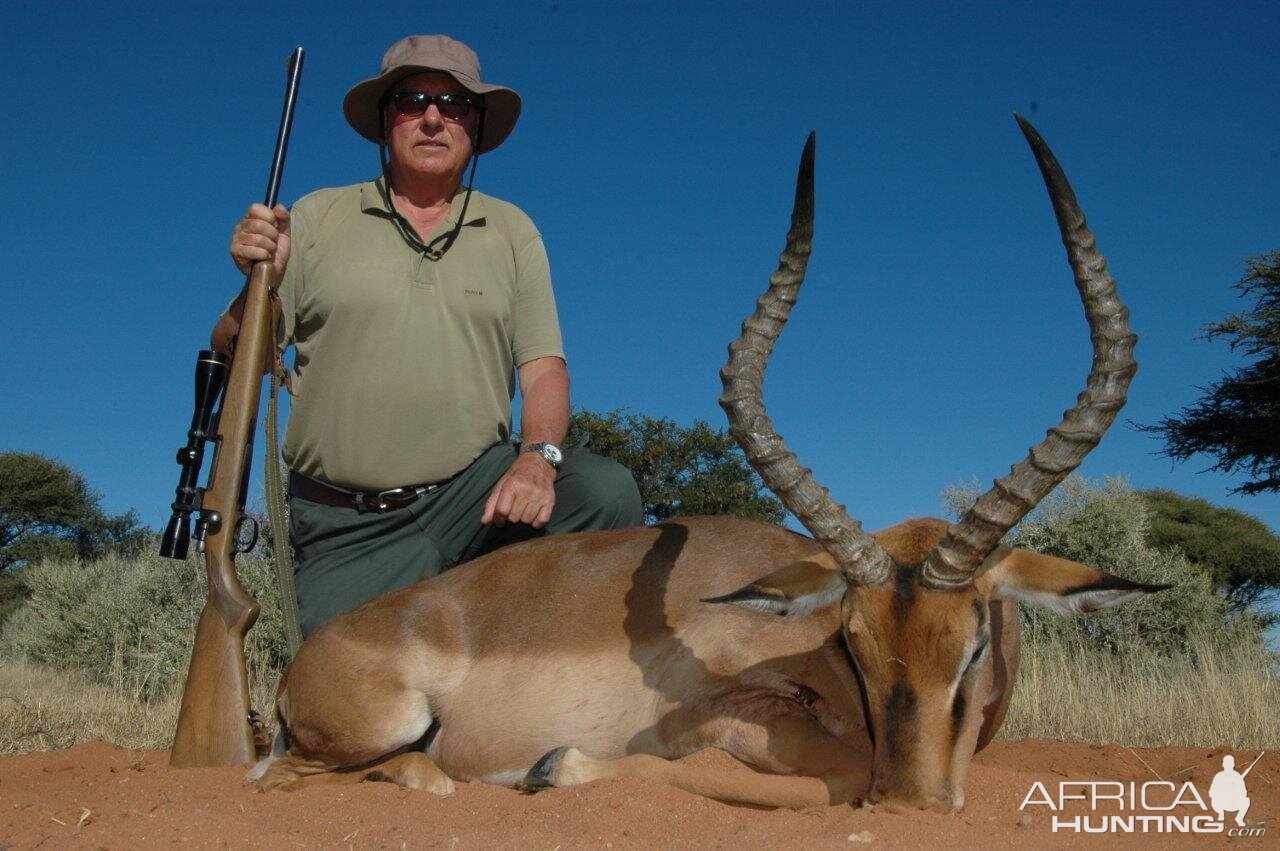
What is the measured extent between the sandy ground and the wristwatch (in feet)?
6.35

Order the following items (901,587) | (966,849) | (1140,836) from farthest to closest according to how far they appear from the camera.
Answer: (901,587) < (1140,836) < (966,849)

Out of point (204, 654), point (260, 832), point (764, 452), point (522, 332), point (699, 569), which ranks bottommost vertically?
point (260, 832)

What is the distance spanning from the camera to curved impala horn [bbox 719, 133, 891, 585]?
154 inches

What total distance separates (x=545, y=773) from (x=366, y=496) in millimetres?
2477

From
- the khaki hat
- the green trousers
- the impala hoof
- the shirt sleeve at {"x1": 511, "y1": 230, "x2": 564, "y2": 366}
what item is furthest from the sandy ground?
the khaki hat

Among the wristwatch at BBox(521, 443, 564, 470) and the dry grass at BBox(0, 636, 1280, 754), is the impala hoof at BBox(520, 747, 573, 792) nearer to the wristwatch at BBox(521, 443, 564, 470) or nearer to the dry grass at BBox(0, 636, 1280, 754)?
the wristwatch at BBox(521, 443, 564, 470)

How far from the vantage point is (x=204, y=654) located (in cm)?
486

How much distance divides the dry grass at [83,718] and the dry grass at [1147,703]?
5231mm

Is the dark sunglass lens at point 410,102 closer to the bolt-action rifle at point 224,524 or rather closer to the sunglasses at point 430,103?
the sunglasses at point 430,103

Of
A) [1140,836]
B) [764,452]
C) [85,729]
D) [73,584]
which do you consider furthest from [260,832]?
[73,584]

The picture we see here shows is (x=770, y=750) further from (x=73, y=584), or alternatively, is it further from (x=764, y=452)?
(x=73, y=584)

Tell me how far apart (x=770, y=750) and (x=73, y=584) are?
39.0ft

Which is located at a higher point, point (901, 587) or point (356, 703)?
point (901, 587)

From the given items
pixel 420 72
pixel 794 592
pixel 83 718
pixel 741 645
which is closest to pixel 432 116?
pixel 420 72
